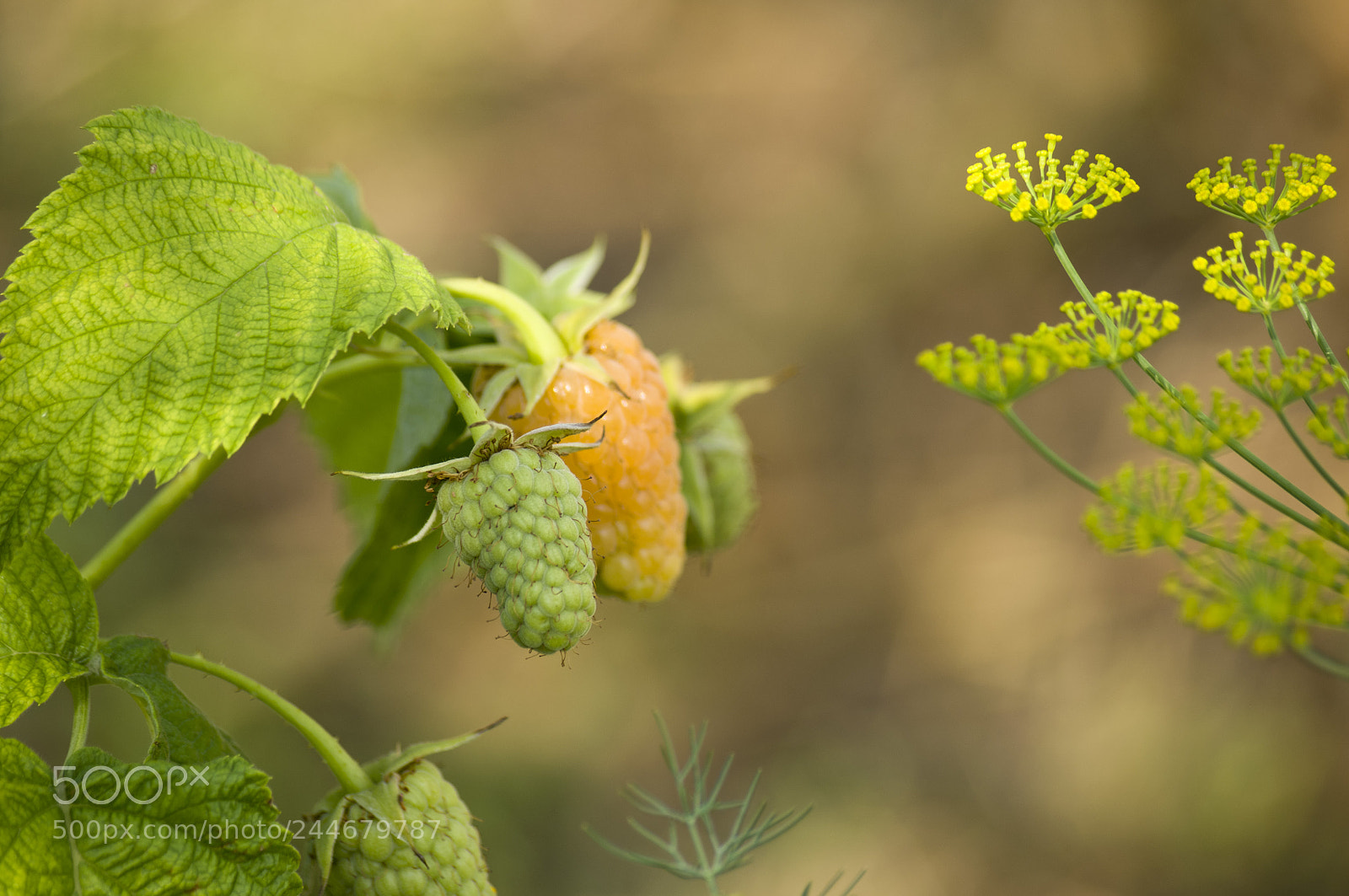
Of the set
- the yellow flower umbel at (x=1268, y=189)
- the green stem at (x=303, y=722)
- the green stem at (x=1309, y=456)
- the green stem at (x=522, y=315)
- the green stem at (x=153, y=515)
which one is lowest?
the green stem at (x=303, y=722)

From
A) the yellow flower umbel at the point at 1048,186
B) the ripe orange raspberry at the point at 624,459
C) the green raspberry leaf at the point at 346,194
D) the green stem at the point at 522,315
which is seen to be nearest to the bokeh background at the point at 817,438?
the green raspberry leaf at the point at 346,194

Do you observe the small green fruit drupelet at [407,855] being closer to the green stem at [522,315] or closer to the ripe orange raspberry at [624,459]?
the ripe orange raspberry at [624,459]

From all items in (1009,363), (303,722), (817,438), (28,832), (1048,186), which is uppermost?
(817,438)

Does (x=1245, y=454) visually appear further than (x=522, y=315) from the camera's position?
No

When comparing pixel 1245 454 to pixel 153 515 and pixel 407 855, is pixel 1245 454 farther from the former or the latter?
pixel 153 515

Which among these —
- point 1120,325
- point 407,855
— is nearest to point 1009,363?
point 1120,325

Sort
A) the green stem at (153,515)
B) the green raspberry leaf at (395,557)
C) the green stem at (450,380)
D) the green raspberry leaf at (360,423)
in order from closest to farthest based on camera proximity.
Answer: the green stem at (450,380) < the green stem at (153,515) < the green raspberry leaf at (395,557) < the green raspberry leaf at (360,423)

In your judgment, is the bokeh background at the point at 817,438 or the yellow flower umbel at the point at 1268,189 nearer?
the yellow flower umbel at the point at 1268,189

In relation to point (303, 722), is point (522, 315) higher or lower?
higher
